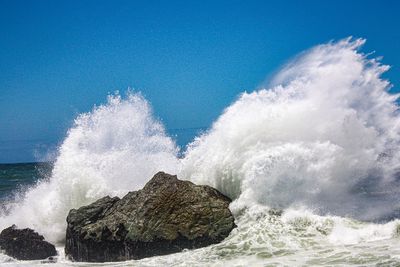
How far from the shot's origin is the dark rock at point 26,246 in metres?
11.4

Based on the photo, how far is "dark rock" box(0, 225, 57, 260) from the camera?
1137 cm

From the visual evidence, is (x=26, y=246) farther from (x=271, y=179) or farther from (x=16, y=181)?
(x=16, y=181)

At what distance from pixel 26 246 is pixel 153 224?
138 inches

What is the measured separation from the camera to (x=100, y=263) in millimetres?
10211

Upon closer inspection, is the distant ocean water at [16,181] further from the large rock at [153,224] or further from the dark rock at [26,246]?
the large rock at [153,224]

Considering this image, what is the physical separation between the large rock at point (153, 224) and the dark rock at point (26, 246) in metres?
0.58

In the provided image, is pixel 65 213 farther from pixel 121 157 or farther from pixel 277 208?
pixel 277 208

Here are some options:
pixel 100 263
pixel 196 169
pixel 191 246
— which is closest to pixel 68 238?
pixel 100 263

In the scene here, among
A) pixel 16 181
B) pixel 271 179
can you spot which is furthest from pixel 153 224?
pixel 16 181

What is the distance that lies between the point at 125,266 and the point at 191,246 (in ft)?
4.76

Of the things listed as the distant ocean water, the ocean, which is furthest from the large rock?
the distant ocean water

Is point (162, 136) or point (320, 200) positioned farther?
point (162, 136)

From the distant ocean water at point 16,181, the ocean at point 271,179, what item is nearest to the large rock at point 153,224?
the ocean at point 271,179

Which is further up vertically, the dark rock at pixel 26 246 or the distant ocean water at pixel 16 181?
the distant ocean water at pixel 16 181
